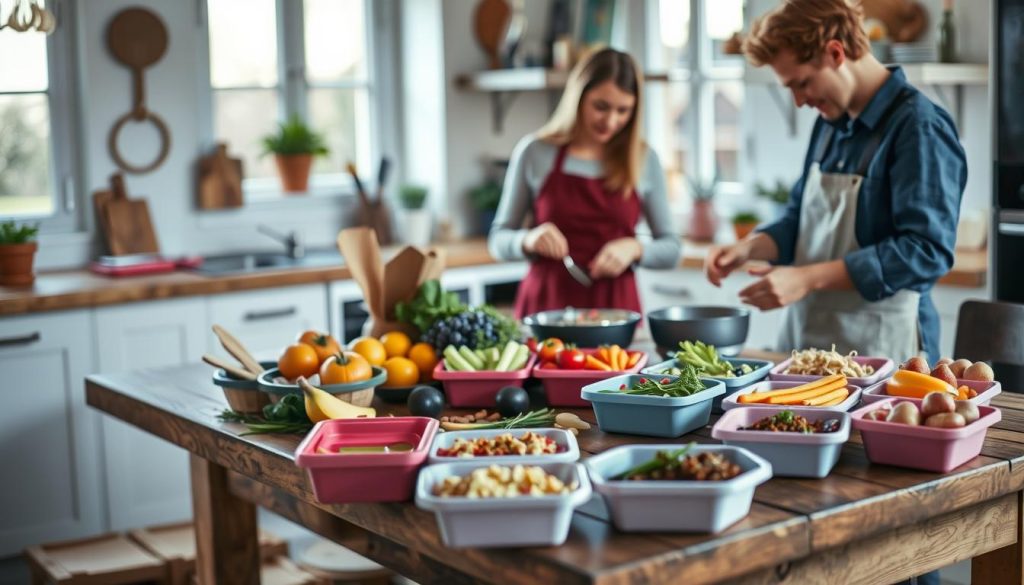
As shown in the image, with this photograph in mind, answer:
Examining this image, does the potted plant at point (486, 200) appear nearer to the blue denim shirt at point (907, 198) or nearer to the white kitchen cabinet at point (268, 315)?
the white kitchen cabinet at point (268, 315)

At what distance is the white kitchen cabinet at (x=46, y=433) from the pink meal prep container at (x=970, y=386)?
2889 mm

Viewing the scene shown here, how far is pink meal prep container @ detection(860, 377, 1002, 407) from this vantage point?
2127 mm

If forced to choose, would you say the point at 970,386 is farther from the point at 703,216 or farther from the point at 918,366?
the point at 703,216

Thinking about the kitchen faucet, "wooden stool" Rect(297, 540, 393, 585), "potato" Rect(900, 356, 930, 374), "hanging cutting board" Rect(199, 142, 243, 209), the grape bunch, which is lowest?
"wooden stool" Rect(297, 540, 393, 585)

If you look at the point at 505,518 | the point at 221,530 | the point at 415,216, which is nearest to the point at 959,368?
the point at 505,518

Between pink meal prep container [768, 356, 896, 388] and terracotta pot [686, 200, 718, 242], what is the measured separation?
2.84 meters

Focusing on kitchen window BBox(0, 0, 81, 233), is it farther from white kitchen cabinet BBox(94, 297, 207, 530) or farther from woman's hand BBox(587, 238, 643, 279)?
woman's hand BBox(587, 238, 643, 279)

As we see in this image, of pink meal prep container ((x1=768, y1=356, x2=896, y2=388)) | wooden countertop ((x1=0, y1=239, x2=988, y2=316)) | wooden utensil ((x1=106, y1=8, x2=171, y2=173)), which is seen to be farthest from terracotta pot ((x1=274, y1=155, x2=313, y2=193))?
pink meal prep container ((x1=768, y1=356, x2=896, y2=388))

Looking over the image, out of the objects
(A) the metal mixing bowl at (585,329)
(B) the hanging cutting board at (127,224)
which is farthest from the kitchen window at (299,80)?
(A) the metal mixing bowl at (585,329)

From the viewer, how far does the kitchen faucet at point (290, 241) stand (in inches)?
202

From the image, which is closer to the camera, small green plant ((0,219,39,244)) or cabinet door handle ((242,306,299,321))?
small green plant ((0,219,39,244))

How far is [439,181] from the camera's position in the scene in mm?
5609

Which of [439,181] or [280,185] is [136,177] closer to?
[280,185]

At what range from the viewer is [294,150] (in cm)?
529
